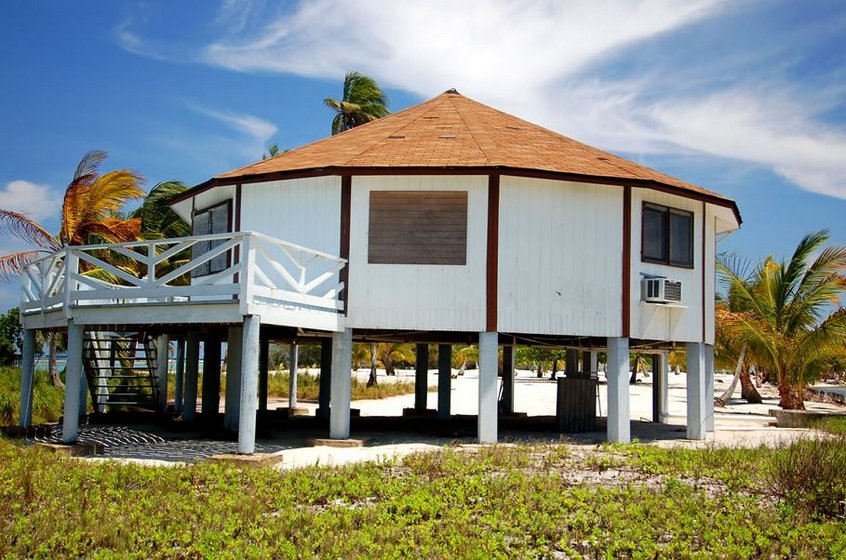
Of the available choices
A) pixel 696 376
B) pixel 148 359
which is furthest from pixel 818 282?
pixel 148 359

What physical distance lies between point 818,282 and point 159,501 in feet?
82.3

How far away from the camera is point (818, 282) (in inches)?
1166

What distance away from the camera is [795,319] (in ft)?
95.9

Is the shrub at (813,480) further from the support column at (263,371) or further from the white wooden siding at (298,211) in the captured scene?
the support column at (263,371)

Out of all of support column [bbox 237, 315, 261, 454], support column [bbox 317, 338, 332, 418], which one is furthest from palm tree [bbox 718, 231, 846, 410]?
support column [bbox 237, 315, 261, 454]

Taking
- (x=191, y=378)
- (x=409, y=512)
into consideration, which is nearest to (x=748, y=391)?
(x=191, y=378)

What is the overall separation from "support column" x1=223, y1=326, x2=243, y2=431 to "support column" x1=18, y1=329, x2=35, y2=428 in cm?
394

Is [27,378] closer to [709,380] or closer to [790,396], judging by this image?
[709,380]

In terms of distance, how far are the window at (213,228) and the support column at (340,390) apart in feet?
12.2

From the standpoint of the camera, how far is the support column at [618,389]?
1805cm

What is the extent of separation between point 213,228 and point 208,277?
3651mm

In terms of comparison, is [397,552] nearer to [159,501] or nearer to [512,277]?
[159,501]

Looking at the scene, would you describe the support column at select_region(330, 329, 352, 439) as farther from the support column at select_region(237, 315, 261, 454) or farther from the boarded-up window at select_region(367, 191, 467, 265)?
the support column at select_region(237, 315, 261, 454)

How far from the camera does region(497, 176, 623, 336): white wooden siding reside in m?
17.5
